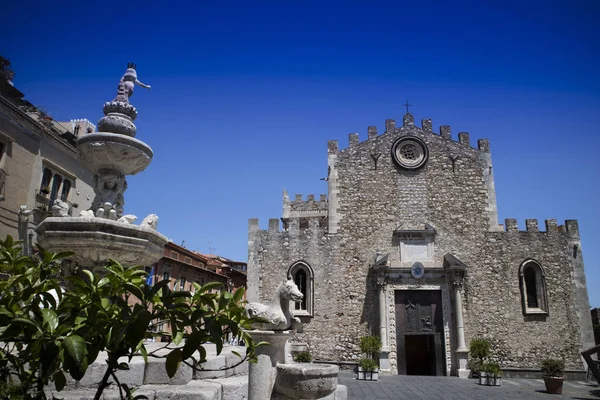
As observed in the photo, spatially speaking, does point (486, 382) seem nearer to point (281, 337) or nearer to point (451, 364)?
point (451, 364)

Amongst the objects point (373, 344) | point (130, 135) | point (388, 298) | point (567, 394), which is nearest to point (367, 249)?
point (388, 298)

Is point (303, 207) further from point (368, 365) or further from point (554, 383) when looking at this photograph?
point (554, 383)

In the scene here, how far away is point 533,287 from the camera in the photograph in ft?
60.6

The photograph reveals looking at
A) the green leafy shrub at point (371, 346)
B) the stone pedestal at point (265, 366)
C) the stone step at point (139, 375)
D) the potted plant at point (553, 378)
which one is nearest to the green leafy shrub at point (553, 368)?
the potted plant at point (553, 378)

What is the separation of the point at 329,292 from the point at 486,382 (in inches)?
267

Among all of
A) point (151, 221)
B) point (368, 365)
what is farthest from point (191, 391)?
point (368, 365)

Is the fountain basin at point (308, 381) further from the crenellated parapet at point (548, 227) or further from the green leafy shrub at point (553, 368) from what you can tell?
the crenellated parapet at point (548, 227)

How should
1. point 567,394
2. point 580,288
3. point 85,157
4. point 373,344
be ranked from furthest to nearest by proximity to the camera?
point 580,288 → point 373,344 → point 567,394 → point 85,157

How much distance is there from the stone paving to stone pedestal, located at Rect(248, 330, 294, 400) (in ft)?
19.8

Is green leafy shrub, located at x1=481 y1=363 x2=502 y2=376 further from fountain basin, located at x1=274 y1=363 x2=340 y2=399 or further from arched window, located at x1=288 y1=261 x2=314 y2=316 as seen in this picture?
fountain basin, located at x1=274 y1=363 x2=340 y2=399

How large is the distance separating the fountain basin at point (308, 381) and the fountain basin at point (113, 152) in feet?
13.8

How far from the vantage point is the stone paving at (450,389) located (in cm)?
1151

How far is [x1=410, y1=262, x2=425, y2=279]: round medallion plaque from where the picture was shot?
1814 centimetres

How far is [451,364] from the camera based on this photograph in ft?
56.3
